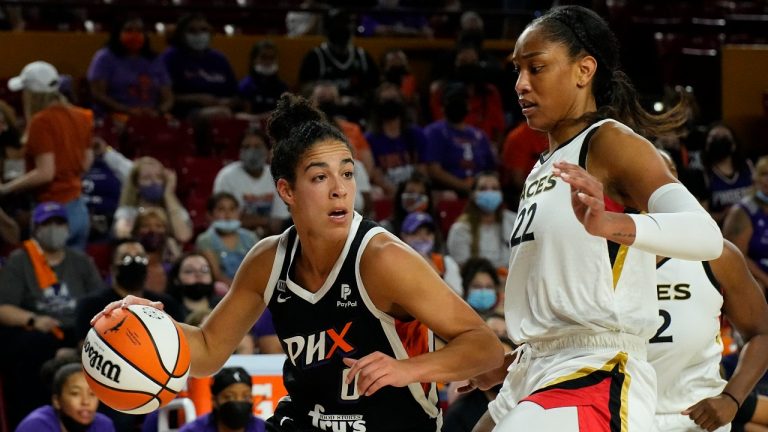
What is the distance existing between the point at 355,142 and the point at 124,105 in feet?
7.44

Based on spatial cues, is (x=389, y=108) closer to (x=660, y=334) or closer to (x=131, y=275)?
(x=131, y=275)

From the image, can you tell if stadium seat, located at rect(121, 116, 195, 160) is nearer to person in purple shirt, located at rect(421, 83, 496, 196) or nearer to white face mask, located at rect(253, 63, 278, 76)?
white face mask, located at rect(253, 63, 278, 76)

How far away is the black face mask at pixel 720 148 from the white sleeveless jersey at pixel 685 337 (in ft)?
21.4

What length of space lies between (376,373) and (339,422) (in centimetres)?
56

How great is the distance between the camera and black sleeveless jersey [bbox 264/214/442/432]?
3857mm

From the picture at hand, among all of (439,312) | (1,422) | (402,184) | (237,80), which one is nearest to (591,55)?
(439,312)

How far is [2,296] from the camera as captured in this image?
25.8 ft

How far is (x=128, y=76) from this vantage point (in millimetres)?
11023

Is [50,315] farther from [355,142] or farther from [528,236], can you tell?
[528,236]

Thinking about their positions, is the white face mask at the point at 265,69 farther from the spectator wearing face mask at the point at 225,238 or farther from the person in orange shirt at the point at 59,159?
the spectator wearing face mask at the point at 225,238

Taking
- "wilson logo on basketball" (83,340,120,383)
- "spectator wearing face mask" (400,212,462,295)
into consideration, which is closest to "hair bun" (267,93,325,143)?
"wilson logo on basketball" (83,340,120,383)

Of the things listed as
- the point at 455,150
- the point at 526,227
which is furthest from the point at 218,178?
the point at 526,227

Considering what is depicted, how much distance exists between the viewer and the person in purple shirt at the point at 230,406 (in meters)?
6.27

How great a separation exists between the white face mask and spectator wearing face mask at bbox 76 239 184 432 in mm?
3640
